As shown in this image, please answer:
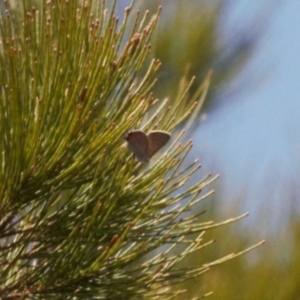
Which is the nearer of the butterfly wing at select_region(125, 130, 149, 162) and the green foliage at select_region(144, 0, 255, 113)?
the butterfly wing at select_region(125, 130, 149, 162)

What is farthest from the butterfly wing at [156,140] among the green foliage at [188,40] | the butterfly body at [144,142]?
the green foliage at [188,40]

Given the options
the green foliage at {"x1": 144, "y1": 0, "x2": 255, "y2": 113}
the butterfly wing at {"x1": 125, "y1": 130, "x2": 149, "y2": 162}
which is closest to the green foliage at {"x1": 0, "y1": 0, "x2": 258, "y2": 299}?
the butterfly wing at {"x1": 125, "y1": 130, "x2": 149, "y2": 162}

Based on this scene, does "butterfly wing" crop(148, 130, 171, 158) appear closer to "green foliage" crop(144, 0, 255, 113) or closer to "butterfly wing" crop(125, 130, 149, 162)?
"butterfly wing" crop(125, 130, 149, 162)

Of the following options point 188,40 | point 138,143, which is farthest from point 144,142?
point 188,40

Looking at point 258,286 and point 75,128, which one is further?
point 258,286

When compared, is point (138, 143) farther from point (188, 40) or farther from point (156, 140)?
point (188, 40)

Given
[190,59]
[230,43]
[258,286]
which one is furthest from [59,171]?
[230,43]

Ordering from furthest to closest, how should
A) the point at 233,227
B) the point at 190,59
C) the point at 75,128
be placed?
the point at 190,59 → the point at 233,227 → the point at 75,128

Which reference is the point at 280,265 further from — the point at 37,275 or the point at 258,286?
the point at 37,275
